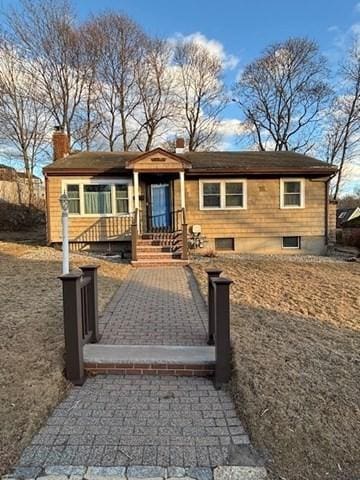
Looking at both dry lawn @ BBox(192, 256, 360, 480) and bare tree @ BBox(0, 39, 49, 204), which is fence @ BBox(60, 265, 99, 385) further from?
bare tree @ BBox(0, 39, 49, 204)

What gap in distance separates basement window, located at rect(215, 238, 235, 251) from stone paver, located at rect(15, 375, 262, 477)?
1041cm

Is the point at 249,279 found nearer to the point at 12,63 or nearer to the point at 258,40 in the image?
the point at 12,63

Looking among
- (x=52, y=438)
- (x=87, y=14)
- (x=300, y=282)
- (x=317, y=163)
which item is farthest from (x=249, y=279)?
(x=87, y=14)

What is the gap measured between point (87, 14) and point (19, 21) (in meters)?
5.56

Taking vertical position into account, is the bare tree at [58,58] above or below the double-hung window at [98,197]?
above

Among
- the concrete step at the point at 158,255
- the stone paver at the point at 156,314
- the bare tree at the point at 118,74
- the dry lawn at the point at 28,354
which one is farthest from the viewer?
the bare tree at the point at 118,74

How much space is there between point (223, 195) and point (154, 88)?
1913 centimetres

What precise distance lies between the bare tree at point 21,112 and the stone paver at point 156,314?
65.6 feet

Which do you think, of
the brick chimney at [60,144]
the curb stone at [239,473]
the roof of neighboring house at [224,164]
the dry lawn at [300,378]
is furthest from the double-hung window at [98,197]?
the curb stone at [239,473]

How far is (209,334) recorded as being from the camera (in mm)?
4449

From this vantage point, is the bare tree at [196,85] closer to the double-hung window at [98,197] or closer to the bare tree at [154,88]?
the bare tree at [154,88]

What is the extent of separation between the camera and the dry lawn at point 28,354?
8.90 feet

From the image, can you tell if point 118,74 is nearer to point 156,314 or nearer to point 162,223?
point 162,223

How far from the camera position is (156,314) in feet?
18.2
